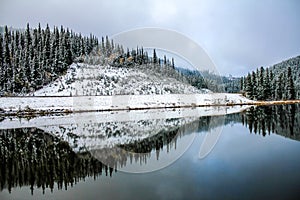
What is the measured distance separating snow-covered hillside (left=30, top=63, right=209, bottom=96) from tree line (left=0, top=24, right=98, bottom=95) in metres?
3.54

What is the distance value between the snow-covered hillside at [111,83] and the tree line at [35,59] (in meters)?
3.54

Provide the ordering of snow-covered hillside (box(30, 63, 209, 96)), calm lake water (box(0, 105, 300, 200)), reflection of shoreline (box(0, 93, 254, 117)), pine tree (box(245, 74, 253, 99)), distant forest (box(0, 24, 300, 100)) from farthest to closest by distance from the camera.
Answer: pine tree (box(245, 74, 253, 99)) → distant forest (box(0, 24, 300, 100)) → snow-covered hillside (box(30, 63, 209, 96)) → reflection of shoreline (box(0, 93, 254, 117)) → calm lake water (box(0, 105, 300, 200))

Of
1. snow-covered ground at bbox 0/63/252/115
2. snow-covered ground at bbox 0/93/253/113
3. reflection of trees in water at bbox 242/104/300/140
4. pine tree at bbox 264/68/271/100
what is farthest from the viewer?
pine tree at bbox 264/68/271/100

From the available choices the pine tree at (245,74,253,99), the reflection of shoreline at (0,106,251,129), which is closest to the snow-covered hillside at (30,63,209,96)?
the pine tree at (245,74,253,99)

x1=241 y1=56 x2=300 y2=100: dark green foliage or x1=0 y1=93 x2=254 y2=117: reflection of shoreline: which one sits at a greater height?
x1=241 y1=56 x2=300 y2=100: dark green foliage

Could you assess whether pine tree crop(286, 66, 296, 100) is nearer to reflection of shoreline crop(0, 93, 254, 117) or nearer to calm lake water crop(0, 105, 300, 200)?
reflection of shoreline crop(0, 93, 254, 117)

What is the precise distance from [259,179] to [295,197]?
209 centimetres

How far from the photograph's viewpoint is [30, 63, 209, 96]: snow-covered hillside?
234 feet

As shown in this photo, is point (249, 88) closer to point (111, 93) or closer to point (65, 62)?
point (111, 93)

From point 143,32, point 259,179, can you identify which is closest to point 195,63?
point 143,32

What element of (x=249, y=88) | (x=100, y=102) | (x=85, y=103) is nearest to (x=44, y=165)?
(x=85, y=103)

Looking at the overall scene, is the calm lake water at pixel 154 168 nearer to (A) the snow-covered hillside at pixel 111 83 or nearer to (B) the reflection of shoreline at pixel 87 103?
(B) the reflection of shoreline at pixel 87 103

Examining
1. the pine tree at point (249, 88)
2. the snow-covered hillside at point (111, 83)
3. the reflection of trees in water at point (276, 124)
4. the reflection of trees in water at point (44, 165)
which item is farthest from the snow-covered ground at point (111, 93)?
the reflection of trees in water at point (44, 165)

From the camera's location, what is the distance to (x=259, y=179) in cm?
1073
